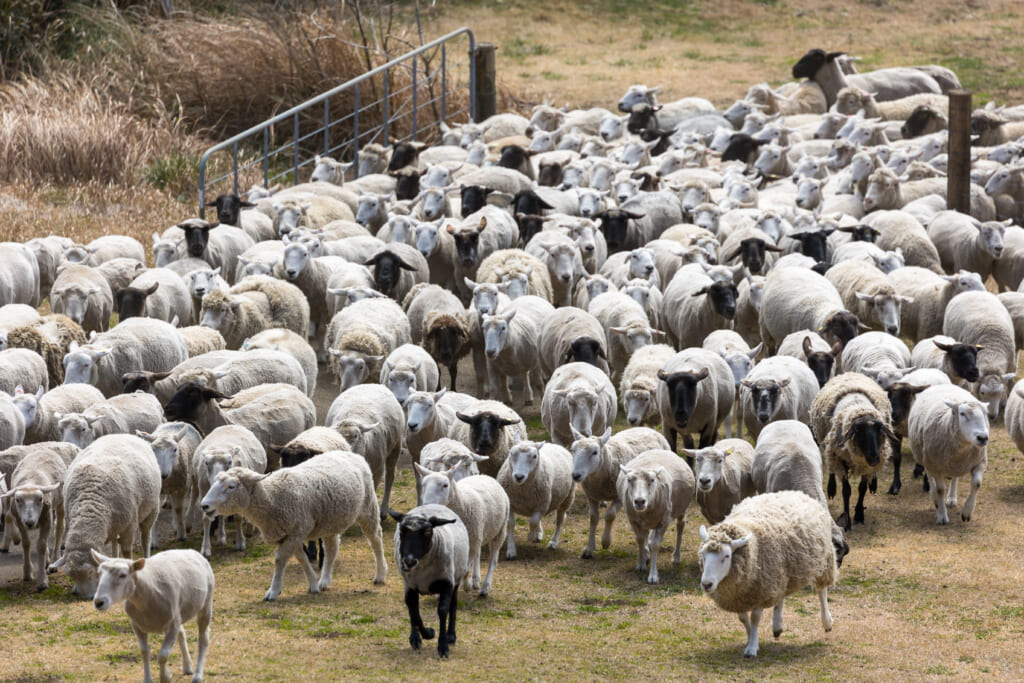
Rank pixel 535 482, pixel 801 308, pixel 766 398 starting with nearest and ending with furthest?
pixel 535 482 < pixel 766 398 < pixel 801 308

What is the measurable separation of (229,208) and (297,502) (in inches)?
352

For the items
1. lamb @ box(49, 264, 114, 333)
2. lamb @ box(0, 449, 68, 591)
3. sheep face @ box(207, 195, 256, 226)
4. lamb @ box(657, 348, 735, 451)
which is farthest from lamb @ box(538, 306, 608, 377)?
sheep face @ box(207, 195, 256, 226)

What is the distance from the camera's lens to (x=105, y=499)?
9656 mm

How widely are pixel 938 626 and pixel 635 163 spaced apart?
46.4ft

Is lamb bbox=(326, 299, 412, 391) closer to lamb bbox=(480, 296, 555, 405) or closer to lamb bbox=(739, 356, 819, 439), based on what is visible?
lamb bbox=(480, 296, 555, 405)

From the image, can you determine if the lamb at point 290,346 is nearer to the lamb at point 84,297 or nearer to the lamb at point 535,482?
the lamb at point 84,297

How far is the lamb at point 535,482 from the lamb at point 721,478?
42.9 inches

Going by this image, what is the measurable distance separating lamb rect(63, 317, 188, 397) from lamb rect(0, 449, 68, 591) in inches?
89.1

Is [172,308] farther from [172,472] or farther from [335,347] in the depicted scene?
[172,472]

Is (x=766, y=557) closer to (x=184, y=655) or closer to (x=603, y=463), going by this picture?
(x=603, y=463)

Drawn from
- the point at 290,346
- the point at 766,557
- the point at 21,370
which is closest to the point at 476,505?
the point at 766,557

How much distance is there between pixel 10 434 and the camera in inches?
436

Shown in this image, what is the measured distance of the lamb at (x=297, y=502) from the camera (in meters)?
9.71

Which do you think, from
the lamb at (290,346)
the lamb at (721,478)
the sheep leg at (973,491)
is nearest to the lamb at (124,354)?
the lamb at (290,346)
